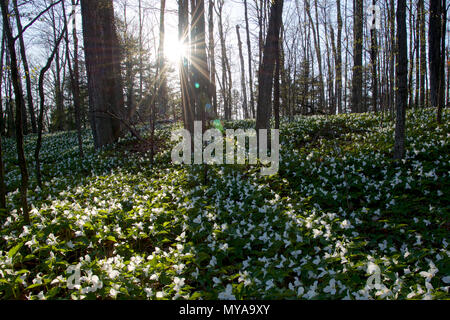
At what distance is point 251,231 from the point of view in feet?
13.0

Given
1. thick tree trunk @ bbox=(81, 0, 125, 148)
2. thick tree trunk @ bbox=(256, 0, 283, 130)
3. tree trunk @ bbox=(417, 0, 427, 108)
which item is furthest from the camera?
tree trunk @ bbox=(417, 0, 427, 108)

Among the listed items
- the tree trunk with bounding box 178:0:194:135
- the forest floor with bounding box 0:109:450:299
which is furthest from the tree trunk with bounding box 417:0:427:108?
the tree trunk with bounding box 178:0:194:135

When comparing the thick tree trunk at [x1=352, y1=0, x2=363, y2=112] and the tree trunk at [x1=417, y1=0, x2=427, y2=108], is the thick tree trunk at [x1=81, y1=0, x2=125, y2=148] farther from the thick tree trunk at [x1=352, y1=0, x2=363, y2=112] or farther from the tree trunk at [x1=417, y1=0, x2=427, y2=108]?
the tree trunk at [x1=417, y1=0, x2=427, y2=108]

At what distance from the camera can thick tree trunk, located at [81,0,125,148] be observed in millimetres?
11578

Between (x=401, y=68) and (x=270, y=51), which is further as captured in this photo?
A: (x=270, y=51)

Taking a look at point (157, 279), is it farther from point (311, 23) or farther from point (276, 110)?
point (311, 23)

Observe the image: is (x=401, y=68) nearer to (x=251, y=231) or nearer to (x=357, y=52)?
(x=251, y=231)

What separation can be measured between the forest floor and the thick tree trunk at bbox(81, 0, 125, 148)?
4.43 metres

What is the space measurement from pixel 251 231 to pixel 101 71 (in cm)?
1130

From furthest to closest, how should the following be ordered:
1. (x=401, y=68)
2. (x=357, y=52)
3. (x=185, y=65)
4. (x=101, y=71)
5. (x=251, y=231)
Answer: (x=357, y=52), (x=101, y=71), (x=185, y=65), (x=401, y=68), (x=251, y=231)

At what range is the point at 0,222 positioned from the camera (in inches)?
170

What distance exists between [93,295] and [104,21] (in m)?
14.1

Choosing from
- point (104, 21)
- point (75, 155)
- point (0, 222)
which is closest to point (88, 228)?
point (0, 222)

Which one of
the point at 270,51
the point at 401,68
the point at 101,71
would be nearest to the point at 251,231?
the point at 401,68
